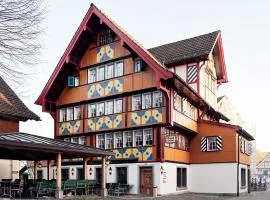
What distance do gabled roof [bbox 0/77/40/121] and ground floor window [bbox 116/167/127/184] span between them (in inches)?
321

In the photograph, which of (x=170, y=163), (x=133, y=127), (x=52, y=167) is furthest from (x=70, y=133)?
(x=170, y=163)

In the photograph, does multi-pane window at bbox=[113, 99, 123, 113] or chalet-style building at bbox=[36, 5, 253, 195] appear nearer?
chalet-style building at bbox=[36, 5, 253, 195]

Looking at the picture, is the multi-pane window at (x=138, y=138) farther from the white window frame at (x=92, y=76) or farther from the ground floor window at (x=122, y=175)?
the white window frame at (x=92, y=76)

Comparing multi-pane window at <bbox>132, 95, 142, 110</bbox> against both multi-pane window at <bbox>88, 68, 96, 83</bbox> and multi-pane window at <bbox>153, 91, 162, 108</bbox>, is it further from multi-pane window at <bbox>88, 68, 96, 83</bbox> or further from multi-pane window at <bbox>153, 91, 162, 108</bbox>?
multi-pane window at <bbox>88, 68, 96, 83</bbox>

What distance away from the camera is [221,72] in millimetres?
40406

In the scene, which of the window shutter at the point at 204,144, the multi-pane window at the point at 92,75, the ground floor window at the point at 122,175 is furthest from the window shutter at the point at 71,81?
the window shutter at the point at 204,144

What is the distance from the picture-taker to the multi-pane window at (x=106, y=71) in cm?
3095

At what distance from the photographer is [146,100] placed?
2906 cm

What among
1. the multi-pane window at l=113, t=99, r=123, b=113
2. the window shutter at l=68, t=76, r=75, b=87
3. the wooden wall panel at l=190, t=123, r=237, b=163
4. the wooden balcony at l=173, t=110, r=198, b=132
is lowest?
the wooden wall panel at l=190, t=123, r=237, b=163

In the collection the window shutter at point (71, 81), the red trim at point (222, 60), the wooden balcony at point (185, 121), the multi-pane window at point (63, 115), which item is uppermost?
the red trim at point (222, 60)

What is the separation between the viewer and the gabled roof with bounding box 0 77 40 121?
919 inches

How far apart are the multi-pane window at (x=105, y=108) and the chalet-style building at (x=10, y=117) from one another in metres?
7.54

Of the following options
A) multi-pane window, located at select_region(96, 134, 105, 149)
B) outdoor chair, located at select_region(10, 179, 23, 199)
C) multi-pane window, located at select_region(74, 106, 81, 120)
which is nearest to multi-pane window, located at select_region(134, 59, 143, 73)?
multi-pane window, located at select_region(96, 134, 105, 149)

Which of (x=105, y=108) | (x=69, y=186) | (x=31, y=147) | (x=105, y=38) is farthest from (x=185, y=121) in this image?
(x=31, y=147)
